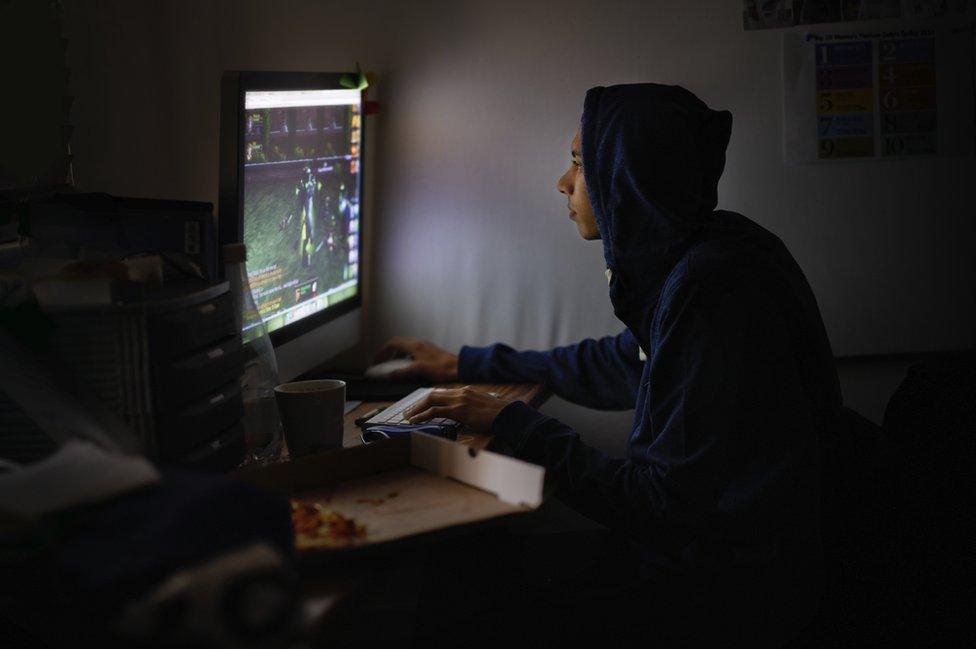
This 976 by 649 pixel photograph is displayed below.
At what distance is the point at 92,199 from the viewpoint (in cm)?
112

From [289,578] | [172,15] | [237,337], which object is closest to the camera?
[289,578]

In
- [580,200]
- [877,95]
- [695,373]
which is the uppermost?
[877,95]

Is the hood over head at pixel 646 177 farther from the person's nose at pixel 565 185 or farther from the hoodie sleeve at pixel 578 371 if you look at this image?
the hoodie sleeve at pixel 578 371

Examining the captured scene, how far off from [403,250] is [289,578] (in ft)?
4.99

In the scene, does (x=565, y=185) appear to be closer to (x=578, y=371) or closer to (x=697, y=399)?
(x=578, y=371)

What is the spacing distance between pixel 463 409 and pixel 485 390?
349 mm

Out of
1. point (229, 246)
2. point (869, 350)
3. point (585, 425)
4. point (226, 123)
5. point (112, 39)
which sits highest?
point (112, 39)

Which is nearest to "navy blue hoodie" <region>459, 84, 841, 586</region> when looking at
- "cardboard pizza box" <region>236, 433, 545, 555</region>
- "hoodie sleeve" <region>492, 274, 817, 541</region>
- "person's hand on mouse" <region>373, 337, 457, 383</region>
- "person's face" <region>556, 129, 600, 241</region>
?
"hoodie sleeve" <region>492, 274, 817, 541</region>

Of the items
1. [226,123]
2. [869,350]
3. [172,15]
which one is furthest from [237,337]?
[869,350]

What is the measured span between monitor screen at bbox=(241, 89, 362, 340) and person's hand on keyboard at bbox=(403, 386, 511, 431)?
0.30m

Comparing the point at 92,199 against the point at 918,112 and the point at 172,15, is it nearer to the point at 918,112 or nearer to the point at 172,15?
the point at 172,15

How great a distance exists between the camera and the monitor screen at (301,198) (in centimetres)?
139

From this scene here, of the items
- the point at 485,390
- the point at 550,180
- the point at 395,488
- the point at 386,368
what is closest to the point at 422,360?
the point at 386,368

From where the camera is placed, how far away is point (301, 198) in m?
1.62
